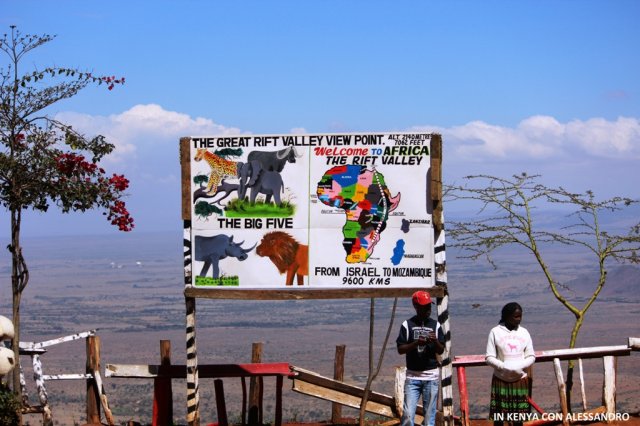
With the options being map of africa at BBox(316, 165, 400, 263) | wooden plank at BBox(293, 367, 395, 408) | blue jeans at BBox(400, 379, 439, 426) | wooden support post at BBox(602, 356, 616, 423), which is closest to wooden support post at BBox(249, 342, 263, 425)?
wooden plank at BBox(293, 367, 395, 408)

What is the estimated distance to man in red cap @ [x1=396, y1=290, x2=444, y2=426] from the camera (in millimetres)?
10977

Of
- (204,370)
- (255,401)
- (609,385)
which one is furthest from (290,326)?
(204,370)

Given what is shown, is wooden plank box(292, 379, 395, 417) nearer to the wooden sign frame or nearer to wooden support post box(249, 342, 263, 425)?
wooden support post box(249, 342, 263, 425)

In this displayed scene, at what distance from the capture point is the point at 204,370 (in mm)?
12992

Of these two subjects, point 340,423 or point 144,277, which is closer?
point 340,423

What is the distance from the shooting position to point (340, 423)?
1410 centimetres

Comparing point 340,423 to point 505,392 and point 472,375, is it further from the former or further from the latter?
point 472,375

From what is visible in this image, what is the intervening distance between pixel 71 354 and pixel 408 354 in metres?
63.6

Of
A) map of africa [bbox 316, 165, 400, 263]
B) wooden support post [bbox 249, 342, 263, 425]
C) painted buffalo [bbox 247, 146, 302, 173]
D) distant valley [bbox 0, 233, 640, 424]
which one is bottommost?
distant valley [bbox 0, 233, 640, 424]

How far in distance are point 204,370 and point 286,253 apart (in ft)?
6.41

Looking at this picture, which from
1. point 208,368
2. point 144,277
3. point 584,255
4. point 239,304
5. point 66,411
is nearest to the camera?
point 208,368

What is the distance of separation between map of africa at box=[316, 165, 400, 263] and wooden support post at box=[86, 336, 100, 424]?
3.88 meters

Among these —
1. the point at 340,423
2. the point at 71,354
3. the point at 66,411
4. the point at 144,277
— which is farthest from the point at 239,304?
the point at 340,423

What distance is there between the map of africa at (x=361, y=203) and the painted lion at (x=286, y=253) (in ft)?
1.69
